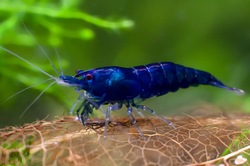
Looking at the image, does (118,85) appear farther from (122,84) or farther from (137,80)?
(137,80)

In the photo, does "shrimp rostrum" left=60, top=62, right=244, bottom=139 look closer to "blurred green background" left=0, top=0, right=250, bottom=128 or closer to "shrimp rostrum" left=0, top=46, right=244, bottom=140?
"shrimp rostrum" left=0, top=46, right=244, bottom=140

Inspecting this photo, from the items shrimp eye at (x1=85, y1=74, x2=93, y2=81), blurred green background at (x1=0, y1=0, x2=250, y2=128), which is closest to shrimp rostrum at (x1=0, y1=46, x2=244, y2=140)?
shrimp eye at (x1=85, y1=74, x2=93, y2=81)

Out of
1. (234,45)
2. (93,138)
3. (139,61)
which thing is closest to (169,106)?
(139,61)

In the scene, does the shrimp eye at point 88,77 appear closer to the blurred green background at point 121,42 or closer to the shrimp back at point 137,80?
the shrimp back at point 137,80

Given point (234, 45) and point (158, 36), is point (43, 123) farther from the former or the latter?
point (234, 45)

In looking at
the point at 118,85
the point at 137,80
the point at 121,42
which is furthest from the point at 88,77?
the point at 121,42
